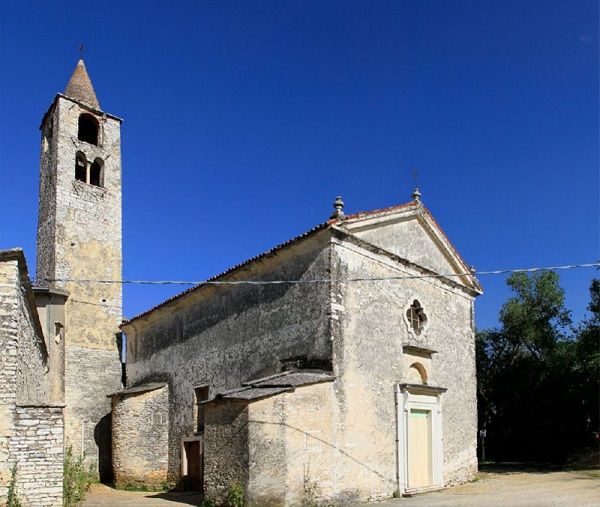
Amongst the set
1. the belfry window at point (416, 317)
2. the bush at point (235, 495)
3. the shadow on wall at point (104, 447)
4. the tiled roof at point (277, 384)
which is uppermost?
the belfry window at point (416, 317)

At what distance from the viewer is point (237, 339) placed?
1698 centimetres

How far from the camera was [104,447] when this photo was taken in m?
22.6

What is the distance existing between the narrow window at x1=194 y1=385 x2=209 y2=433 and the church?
0.07m

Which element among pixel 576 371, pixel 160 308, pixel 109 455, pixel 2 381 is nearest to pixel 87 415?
pixel 109 455

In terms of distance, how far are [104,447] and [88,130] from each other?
13773 mm

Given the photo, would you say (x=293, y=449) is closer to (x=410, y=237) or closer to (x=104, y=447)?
(x=410, y=237)

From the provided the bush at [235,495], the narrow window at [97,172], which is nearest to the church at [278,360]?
the bush at [235,495]

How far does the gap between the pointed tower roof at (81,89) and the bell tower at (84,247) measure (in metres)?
0.05

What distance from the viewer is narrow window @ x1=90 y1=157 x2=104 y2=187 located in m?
25.8

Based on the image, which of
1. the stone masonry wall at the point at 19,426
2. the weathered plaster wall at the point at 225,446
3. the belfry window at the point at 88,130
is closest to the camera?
the stone masonry wall at the point at 19,426

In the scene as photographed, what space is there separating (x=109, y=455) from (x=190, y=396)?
618 centimetres

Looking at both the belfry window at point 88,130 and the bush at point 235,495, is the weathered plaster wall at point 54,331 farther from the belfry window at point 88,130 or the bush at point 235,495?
the bush at point 235,495

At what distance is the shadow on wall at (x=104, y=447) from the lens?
22188 millimetres

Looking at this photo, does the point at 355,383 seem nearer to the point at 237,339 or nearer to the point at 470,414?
the point at 237,339
